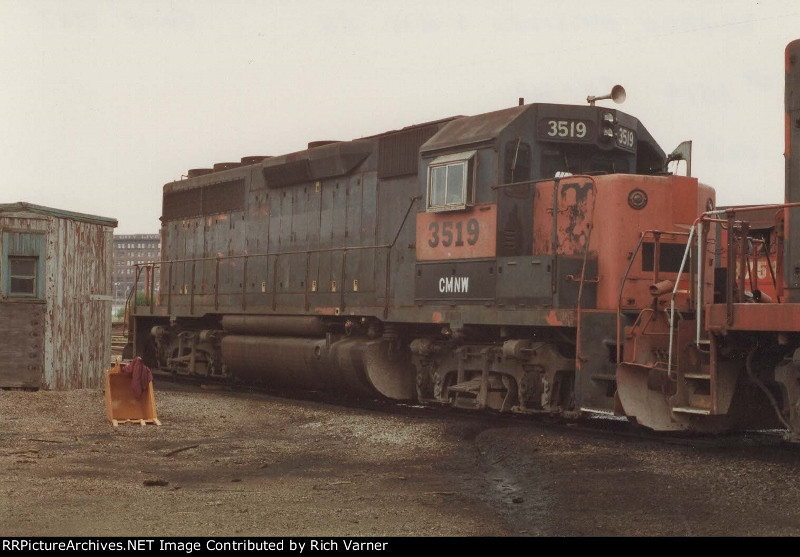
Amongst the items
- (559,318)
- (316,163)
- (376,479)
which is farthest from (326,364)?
(376,479)

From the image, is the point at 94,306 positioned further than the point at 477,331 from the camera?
Yes

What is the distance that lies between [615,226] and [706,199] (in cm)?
161

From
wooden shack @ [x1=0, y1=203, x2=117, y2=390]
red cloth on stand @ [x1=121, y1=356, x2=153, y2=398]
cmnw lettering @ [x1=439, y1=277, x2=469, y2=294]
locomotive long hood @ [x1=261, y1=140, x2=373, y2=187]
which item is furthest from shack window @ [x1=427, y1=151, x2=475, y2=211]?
wooden shack @ [x1=0, y1=203, x2=117, y2=390]

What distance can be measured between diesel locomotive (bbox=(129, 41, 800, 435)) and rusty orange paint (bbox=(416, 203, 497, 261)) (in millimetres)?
27

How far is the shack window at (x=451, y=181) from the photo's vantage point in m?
12.6

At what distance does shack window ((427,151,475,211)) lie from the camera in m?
12.6

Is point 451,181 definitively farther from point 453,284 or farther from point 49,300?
point 49,300

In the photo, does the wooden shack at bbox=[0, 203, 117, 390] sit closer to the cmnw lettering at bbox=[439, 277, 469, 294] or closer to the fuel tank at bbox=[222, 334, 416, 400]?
the fuel tank at bbox=[222, 334, 416, 400]

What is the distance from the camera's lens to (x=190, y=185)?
2061 centimetres

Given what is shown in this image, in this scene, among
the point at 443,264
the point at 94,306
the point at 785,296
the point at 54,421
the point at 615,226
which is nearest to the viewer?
the point at 785,296

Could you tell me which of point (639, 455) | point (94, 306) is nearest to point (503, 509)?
point (639, 455)

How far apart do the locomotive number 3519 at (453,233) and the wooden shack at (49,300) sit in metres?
6.48

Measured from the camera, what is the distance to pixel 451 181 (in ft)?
42.3
